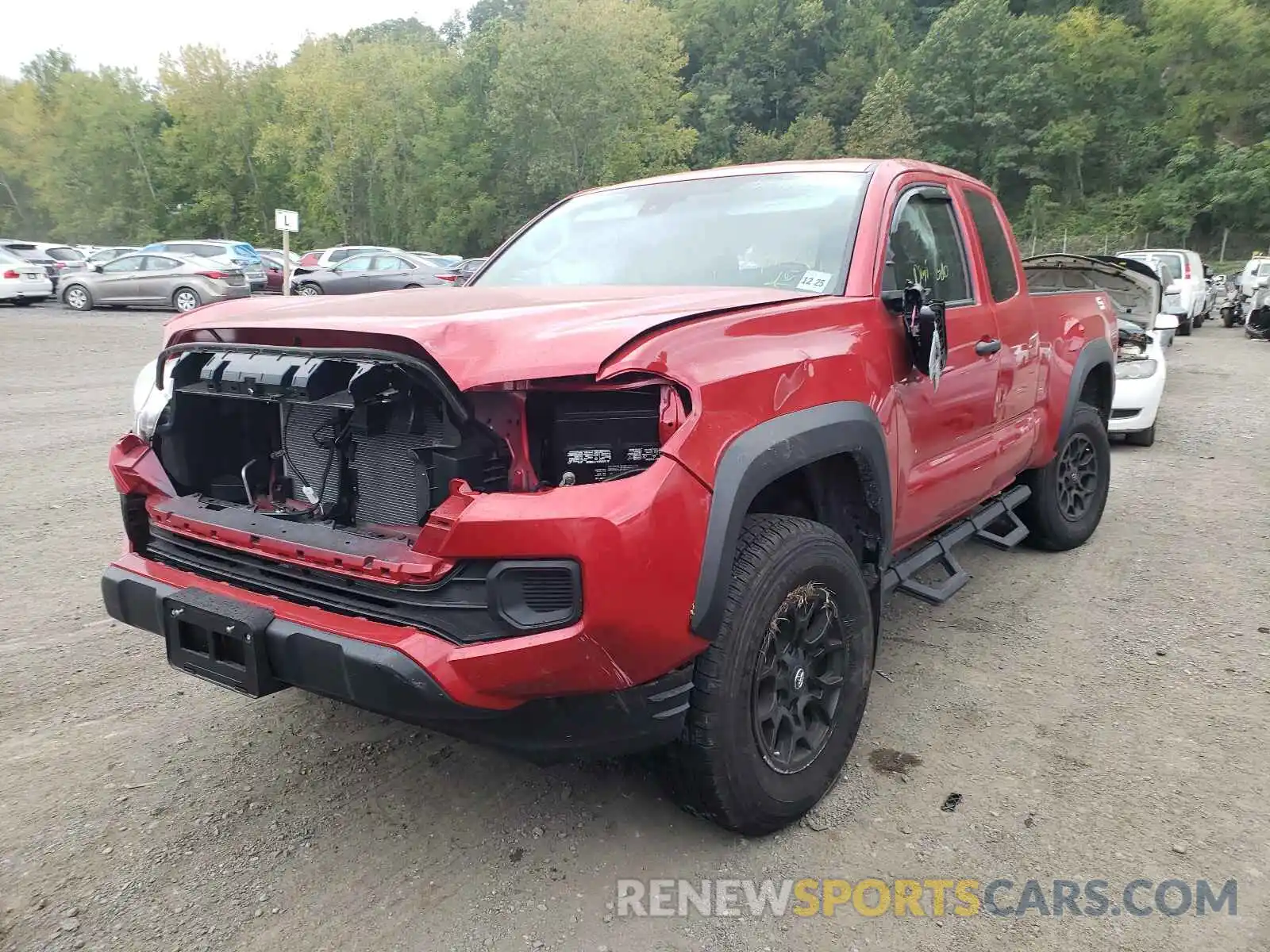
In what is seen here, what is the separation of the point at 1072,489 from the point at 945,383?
2.26 meters

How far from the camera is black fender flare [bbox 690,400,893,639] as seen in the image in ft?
7.09

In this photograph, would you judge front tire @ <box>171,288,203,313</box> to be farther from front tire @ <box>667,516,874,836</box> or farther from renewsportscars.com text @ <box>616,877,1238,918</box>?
renewsportscars.com text @ <box>616,877,1238,918</box>

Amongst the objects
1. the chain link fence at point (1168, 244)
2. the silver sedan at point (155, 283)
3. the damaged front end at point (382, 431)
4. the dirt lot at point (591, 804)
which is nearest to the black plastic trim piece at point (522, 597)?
the damaged front end at point (382, 431)

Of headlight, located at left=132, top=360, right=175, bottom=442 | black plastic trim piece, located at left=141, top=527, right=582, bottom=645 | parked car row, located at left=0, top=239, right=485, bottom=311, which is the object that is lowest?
black plastic trim piece, located at left=141, top=527, right=582, bottom=645

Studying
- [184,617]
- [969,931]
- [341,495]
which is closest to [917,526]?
[969,931]

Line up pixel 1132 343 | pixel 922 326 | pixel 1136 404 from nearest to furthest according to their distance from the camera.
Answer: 1. pixel 922 326
2. pixel 1136 404
3. pixel 1132 343

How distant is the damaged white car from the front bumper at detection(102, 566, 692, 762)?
19.9 ft

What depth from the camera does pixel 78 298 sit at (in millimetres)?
21391

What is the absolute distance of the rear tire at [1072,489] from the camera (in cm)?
488

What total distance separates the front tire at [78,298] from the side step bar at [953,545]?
22.6m

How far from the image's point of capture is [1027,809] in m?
2.75

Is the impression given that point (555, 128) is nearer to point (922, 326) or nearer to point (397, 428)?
point (922, 326)

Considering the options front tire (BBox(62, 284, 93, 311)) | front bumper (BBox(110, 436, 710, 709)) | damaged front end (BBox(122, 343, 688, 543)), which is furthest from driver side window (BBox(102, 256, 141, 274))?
front bumper (BBox(110, 436, 710, 709))

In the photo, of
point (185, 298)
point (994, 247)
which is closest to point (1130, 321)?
point (994, 247)
